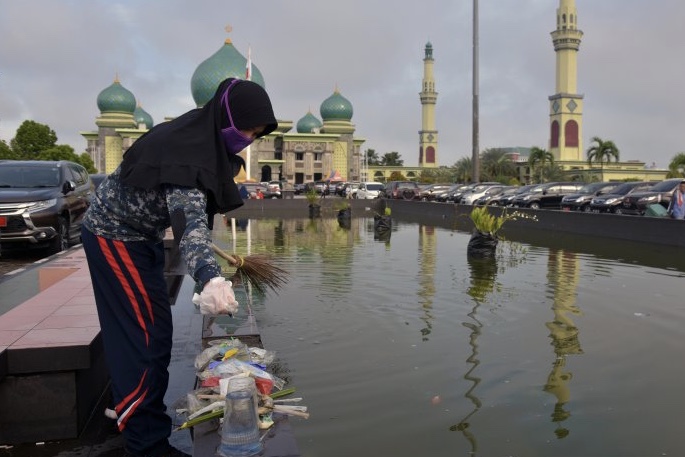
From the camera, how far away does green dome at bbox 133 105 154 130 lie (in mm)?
75562

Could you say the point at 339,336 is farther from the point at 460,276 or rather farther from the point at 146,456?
the point at 460,276

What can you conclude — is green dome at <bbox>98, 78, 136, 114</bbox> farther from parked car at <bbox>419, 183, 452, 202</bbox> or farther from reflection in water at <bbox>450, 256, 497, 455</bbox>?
reflection in water at <bbox>450, 256, 497, 455</bbox>

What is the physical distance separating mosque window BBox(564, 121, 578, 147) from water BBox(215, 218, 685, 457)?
68882 mm

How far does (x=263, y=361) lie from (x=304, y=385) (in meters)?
1.07

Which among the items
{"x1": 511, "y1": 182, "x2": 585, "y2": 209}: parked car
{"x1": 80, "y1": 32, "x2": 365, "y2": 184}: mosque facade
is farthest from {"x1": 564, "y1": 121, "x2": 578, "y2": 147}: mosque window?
{"x1": 511, "y1": 182, "x2": 585, "y2": 209}: parked car

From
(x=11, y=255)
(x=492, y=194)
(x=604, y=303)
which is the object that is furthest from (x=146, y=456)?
(x=492, y=194)

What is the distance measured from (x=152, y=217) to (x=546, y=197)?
2888 centimetres

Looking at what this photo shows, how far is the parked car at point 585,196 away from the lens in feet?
86.1

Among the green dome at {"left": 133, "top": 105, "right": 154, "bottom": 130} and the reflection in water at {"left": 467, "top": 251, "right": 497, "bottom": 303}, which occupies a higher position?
the green dome at {"left": 133, "top": 105, "right": 154, "bottom": 130}

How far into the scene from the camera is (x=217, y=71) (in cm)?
6200

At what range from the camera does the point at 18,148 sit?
194 ft

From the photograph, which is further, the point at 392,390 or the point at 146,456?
the point at 392,390

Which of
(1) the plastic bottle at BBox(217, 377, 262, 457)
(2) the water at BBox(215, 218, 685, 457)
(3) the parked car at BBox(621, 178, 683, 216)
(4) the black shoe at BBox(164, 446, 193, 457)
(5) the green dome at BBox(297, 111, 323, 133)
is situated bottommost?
(2) the water at BBox(215, 218, 685, 457)

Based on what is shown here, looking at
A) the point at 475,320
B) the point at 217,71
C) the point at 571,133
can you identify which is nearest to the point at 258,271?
the point at 475,320
